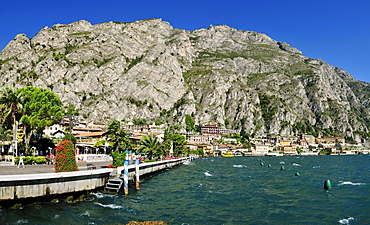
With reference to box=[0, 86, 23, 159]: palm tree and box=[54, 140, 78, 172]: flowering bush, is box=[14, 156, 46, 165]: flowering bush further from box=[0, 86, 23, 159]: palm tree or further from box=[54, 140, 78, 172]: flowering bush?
box=[54, 140, 78, 172]: flowering bush

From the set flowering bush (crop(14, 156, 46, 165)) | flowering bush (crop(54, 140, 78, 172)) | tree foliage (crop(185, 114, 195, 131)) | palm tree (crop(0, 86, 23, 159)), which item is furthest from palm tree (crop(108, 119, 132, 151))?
tree foliage (crop(185, 114, 195, 131))

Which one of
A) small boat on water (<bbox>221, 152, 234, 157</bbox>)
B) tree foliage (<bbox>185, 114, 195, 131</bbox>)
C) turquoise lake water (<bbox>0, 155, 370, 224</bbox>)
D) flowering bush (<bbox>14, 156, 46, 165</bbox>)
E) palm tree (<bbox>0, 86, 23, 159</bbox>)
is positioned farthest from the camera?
tree foliage (<bbox>185, 114, 195, 131</bbox>)

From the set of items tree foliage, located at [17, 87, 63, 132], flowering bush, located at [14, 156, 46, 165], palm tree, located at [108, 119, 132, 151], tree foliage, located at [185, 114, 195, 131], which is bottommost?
flowering bush, located at [14, 156, 46, 165]

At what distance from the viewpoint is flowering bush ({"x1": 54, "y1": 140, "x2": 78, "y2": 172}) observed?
2181cm

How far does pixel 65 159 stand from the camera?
22062mm

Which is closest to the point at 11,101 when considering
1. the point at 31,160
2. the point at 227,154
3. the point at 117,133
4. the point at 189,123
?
the point at 31,160

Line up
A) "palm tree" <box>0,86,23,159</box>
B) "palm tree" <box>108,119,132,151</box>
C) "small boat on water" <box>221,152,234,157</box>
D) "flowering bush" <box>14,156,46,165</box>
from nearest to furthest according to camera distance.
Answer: "flowering bush" <box>14,156,46,165</box>
"palm tree" <box>0,86,23,159</box>
"palm tree" <box>108,119,132,151</box>
"small boat on water" <box>221,152,234,157</box>

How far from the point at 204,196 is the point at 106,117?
146554 mm

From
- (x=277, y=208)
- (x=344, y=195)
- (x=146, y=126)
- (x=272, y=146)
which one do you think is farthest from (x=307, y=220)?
(x=272, y=146)

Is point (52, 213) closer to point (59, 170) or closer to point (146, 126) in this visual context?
point (59, 170)

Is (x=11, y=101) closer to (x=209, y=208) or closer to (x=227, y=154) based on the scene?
(x=209, y=208)

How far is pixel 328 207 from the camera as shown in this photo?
2169cm

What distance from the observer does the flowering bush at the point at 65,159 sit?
71.6 ft

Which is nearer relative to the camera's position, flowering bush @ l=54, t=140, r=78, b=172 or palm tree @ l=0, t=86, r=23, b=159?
flowering bush @ l=54, t=140, r=78, b=172
